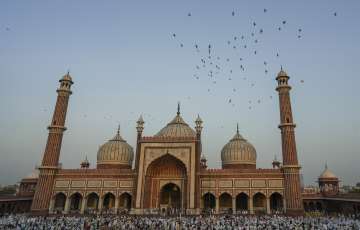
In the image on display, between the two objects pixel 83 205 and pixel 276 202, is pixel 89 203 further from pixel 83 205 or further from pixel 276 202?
pixel 276 202

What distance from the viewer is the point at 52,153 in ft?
101

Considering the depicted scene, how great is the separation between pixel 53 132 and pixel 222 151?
64.9 ft

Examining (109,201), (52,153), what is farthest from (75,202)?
(52,153)

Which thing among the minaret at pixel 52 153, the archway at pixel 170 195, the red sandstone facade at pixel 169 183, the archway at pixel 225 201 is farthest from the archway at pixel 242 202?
the minaret at pixel 52 153

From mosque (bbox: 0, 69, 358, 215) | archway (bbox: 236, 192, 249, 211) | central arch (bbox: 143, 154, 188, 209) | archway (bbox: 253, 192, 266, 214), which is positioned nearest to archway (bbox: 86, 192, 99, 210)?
mosque (bbox: 0, 69, 358, 215)

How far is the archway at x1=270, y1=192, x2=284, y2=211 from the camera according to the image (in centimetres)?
2964

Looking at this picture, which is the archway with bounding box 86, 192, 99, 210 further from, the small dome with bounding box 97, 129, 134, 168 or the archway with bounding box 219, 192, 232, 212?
the archway with bounding box 219, 192, 232, 212

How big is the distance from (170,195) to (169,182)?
5.94 ft

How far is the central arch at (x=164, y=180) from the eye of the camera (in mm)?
30016

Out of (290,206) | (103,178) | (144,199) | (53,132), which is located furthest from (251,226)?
(53,132)

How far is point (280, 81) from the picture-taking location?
32250mm

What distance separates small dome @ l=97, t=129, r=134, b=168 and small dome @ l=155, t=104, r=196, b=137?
184 inches

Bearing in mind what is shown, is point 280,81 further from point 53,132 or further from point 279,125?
point 53,132

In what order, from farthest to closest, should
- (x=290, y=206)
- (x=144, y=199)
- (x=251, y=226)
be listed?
(x=144, y=199) < (x=290, y=206) < (x=251, y=226)
